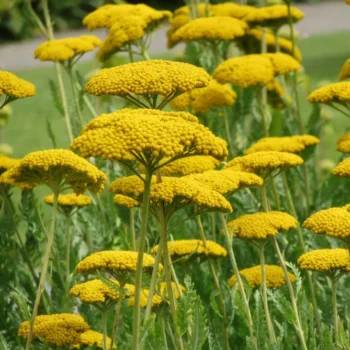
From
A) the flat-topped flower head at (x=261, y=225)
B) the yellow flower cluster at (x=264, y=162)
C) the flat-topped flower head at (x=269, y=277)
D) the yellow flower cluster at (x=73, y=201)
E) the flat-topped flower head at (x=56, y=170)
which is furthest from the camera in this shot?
the yellow flower cluster at (x=73, y=201)

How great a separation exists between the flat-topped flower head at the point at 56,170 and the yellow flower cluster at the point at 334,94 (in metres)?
1.11

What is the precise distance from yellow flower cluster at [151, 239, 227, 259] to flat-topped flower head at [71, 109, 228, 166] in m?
0.75

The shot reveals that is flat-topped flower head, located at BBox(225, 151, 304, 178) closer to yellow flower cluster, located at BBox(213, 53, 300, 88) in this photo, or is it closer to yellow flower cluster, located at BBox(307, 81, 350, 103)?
yellow flower cluster, located at BBox(307, 81, 350, 103)

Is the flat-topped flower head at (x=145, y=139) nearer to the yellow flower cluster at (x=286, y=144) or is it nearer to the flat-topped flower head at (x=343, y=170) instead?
the flat-topped flower head at (x=343, y=170)

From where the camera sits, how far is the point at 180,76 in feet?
9.15

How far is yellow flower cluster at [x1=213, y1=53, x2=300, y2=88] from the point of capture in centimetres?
425

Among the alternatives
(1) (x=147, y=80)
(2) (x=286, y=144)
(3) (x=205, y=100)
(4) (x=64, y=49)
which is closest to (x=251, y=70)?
(3) (x=205, y=100)

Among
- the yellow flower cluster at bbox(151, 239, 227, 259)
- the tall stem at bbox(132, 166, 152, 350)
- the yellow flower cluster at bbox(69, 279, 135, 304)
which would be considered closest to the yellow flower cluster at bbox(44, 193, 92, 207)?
the yellow flower cluster at bbox(151, 239, 227, 259)

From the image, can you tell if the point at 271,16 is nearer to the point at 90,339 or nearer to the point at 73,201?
the point at 73,201

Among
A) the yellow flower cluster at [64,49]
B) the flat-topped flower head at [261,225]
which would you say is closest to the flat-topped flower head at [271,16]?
the yellow flower cluster at [64,49]

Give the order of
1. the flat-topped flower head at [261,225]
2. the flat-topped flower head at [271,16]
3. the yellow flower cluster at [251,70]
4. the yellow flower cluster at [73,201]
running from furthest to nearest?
the flat-topped flower head at [271,16]
the yellow flower cluster at [251,70]
the yellow flower cluster at [73,201]
the flat-topped flower head at [261,225]

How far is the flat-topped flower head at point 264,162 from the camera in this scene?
323 cm

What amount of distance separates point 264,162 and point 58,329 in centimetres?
79

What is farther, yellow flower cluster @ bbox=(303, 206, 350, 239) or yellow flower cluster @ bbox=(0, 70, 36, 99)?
yellow flower cluster @ bbox=(0, 70, 36, 99)
